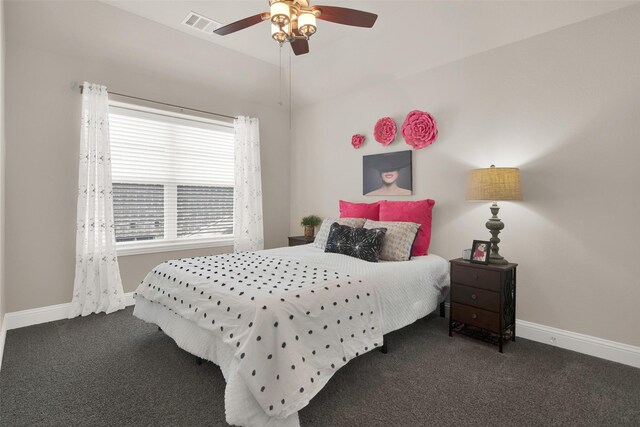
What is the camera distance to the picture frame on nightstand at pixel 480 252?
2.70 meters

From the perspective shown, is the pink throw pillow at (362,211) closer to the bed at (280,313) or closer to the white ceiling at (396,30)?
the bed at (280,313)

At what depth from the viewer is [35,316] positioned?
3.09 metres

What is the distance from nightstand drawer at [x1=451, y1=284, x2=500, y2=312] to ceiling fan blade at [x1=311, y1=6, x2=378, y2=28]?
2.13 m

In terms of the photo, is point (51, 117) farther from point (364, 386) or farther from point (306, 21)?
point (364, 386)

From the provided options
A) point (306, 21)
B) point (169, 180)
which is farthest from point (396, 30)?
point (169, 180)

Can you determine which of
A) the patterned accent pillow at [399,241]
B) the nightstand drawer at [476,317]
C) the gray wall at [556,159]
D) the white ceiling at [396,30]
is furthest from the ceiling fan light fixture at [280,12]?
the nightstand drawer at [476,317]

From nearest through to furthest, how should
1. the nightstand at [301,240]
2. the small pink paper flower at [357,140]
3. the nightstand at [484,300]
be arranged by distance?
the nightstand at [484,300]
the small pink paper flower at [357,140]
the nightstand at [301,240]

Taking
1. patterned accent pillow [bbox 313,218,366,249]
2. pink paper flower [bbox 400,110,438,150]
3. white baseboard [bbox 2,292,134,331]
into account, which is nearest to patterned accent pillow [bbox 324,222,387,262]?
patterned accent pillow [bbox 313,218,366,249]

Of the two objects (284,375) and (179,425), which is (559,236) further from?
(179,425)

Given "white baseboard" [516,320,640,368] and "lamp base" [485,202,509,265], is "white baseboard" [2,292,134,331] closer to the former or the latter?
"lamp base" [485,202,509,265]

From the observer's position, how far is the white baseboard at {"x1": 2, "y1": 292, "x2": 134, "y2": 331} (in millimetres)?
2965

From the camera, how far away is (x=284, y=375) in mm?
1654

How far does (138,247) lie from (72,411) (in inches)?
83.9

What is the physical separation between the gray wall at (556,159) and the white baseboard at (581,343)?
0.16 ft
